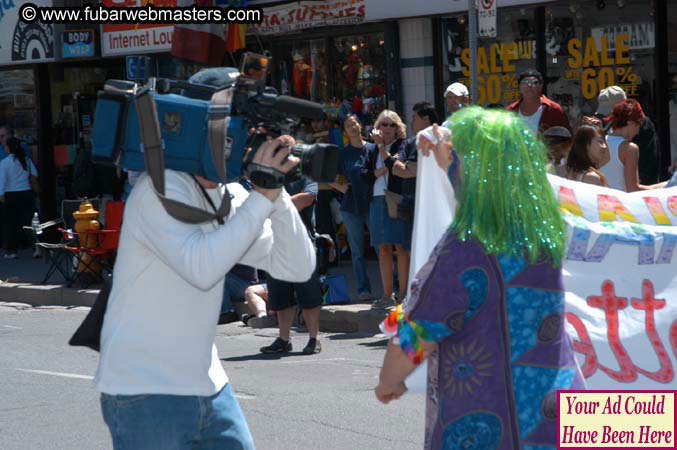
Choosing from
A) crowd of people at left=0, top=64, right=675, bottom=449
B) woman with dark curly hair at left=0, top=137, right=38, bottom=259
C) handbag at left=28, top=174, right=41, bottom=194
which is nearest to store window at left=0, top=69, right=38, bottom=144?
handbag at left=28, top=174, right=41, bottom=194

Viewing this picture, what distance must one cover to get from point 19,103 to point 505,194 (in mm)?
18142

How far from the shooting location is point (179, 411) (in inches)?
136

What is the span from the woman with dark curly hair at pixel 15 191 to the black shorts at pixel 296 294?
9.01 meters

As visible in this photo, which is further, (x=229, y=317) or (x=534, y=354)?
(x=229, y=317)

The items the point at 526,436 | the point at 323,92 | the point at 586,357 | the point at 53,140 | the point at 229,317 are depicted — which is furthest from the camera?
the point at 53,140

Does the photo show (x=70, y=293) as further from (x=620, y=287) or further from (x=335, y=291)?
(x=620, y=287)

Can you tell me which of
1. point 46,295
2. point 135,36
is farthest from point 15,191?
point 46,295

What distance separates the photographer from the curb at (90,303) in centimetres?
1115

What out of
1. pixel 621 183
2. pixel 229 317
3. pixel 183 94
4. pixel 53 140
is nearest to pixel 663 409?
pixel 183 94

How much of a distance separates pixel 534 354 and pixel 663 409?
29.1 inches

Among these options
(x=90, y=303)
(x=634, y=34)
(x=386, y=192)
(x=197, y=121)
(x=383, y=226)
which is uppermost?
(x=634, y=34)

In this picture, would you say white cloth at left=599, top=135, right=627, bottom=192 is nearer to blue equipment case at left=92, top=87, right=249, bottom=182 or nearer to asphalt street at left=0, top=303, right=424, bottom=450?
asphalt street at left=0, top=303, right=424, bottom=450

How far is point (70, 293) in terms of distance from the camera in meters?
14.4

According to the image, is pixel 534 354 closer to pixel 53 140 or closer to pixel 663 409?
pixel 663 409
